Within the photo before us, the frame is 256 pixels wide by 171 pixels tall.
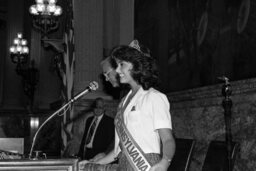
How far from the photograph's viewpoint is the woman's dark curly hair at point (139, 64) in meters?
2.51

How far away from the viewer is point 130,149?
2.54 meters

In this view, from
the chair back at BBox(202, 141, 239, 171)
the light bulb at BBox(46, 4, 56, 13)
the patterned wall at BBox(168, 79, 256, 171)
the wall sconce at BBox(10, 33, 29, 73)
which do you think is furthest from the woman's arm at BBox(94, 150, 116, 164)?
the wall sconce at BBox(10, 33, 29, 73)

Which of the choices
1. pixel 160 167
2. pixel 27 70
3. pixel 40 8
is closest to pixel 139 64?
pixel 160 167

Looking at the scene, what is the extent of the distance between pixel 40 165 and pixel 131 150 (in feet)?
1.64

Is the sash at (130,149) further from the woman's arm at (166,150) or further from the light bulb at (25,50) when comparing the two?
the light bulb at (25,50)

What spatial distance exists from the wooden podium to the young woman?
1.05 ft

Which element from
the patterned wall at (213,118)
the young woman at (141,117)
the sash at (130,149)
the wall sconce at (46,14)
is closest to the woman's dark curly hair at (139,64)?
the young woman at (141,117)

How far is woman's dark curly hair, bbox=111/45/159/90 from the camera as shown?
98.9 inches

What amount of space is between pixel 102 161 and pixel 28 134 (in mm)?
12488

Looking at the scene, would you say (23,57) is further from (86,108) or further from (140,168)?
(140,168)

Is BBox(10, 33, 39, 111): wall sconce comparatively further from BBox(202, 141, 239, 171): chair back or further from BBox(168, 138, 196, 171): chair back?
BBox(202, 141, 239, 171): chair back

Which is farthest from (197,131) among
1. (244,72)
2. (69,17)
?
(69,17)

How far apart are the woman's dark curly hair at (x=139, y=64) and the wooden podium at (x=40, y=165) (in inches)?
22.5

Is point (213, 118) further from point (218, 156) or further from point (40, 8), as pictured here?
point (40, 8)
